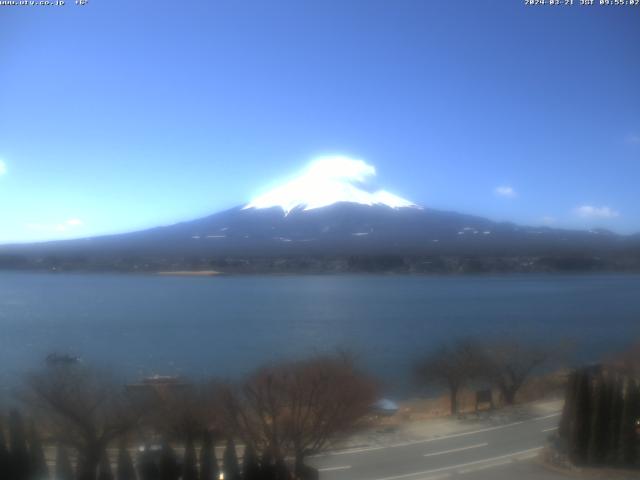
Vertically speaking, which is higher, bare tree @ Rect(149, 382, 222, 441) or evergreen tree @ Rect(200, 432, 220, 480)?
bare tree @ Rect(149, 382, 222, 441)

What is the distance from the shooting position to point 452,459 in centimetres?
321

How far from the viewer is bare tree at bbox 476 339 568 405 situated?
430cm

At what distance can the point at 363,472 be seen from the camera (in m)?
3.04

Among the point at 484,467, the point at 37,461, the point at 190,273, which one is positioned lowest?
the point at 484,467

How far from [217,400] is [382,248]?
6135 mm

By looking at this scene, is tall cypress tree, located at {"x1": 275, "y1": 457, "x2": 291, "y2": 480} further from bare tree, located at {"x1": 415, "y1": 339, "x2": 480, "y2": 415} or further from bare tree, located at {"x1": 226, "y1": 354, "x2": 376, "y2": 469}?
bare tree, located at {"x1": 415, "y1": 339, "x2": 480, "y2": 415}

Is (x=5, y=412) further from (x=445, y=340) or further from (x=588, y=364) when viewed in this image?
(x=445, y=340)

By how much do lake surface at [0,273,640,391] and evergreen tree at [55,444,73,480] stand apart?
1.21 m

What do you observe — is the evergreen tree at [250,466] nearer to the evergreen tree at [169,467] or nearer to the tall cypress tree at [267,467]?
the tall cypress tree at [267,467]

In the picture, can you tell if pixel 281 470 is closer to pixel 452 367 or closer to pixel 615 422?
pixel 615 422

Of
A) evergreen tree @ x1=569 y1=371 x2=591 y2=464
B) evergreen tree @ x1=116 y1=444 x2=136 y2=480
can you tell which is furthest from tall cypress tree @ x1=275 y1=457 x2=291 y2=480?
evergreen tree @ x1=569 y1=371 x2=591 y2=464

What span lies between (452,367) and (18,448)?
11.2 feet

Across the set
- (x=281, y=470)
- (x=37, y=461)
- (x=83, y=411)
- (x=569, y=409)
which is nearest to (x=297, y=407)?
(x=281, y=470)

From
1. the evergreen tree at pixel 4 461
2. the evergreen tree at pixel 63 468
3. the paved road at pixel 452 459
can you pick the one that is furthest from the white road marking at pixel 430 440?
the evergreen tree at pixel 4 461
